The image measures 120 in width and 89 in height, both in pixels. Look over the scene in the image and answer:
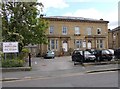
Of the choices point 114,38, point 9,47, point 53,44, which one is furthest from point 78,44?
point 9,47

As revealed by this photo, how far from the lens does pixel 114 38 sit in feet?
252

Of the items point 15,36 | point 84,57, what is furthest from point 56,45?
point 84,57

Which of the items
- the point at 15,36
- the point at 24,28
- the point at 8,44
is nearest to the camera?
the point at 8,44

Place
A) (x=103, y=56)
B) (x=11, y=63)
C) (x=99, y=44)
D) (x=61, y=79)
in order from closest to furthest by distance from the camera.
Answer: (x=61, y=79)
(x=11, y=63)
(x=103, y=56)
(x=99, y=44)

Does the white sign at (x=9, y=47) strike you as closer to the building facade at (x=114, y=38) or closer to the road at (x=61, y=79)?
the road at (x=61, y=79)

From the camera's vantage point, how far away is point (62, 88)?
1195 centimetres

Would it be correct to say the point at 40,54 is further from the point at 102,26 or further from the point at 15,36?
the point at 15,36

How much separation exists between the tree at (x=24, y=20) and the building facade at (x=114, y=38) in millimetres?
39821

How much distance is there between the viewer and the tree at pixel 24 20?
35062 millimetres

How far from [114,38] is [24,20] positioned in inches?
1801

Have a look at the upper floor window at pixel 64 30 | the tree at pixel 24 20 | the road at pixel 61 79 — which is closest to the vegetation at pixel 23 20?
the tree at pixel 24 20

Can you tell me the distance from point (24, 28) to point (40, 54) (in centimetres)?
1950

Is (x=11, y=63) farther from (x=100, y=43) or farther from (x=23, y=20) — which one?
(x=100, y=43)

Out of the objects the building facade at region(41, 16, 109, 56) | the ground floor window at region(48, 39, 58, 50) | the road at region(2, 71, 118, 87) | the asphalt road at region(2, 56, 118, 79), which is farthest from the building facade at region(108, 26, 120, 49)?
the road at region(2, 71, 118, 87)
